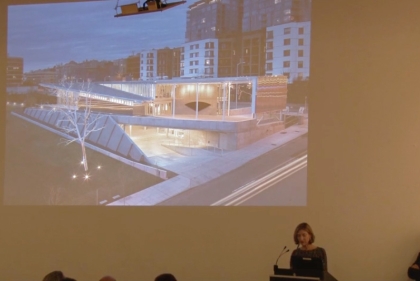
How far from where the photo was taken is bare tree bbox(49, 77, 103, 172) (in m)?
5.67

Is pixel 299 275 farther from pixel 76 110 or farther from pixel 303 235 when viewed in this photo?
pixel 76 110

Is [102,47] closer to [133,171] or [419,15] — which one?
[133,171]

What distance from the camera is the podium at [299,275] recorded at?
3.15 metres

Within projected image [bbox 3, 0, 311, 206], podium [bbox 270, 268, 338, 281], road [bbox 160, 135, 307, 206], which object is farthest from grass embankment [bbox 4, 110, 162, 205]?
podium [bbox 270, 268, 338, 281]

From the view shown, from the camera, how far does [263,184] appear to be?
5.37 m

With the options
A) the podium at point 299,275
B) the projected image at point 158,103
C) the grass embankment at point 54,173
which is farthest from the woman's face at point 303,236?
the grass embankment at point 54,173

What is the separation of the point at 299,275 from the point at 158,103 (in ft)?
9.18

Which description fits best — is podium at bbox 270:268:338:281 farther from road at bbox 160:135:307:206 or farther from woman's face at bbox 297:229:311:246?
road at bbox 160:135:307:206

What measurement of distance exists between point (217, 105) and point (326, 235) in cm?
175

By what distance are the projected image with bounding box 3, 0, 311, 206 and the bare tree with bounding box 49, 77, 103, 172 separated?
0.01m

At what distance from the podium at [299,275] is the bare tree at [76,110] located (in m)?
3.04

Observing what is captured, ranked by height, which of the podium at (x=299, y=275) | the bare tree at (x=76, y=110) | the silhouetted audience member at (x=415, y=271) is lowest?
the silhouetted audience member at (x=415, y=271)

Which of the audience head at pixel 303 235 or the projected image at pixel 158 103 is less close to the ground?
the projected image at pixel 158 103

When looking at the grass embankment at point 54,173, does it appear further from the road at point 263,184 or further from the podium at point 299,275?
the podium at point 299,275
